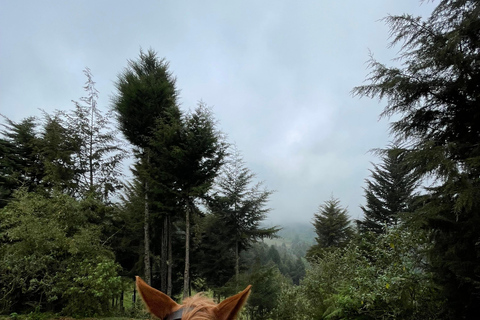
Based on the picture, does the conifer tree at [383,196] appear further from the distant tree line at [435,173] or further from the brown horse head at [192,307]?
the brown horse head at [192,307]

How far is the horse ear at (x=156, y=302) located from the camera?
44.6 inches

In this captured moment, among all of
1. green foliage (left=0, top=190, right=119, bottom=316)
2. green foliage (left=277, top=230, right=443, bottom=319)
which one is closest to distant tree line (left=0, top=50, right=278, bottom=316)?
green foliage (left=0, top=190, right=119, bottom=316)

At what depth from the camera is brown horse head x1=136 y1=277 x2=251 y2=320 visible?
1002 millimetres

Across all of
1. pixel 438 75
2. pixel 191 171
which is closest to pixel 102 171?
pixel 191 171

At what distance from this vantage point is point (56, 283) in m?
7.28

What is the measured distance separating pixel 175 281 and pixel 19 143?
14724mm

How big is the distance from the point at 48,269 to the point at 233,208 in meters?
8.95

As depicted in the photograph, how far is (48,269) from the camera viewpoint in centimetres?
756

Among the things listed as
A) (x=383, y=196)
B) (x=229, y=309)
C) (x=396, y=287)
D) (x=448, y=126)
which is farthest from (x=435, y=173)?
(x=383, y=196)

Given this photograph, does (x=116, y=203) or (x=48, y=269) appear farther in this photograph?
(x=116, y=203)

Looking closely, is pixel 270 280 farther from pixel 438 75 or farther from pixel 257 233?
pixel 438 75

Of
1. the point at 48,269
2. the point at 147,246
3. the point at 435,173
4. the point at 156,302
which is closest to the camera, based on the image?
the point at 156,302

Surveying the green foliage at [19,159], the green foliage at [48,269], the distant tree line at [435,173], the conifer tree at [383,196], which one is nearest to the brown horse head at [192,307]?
the distant tree line at [435,173]

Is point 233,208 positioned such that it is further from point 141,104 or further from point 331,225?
point 331,225
